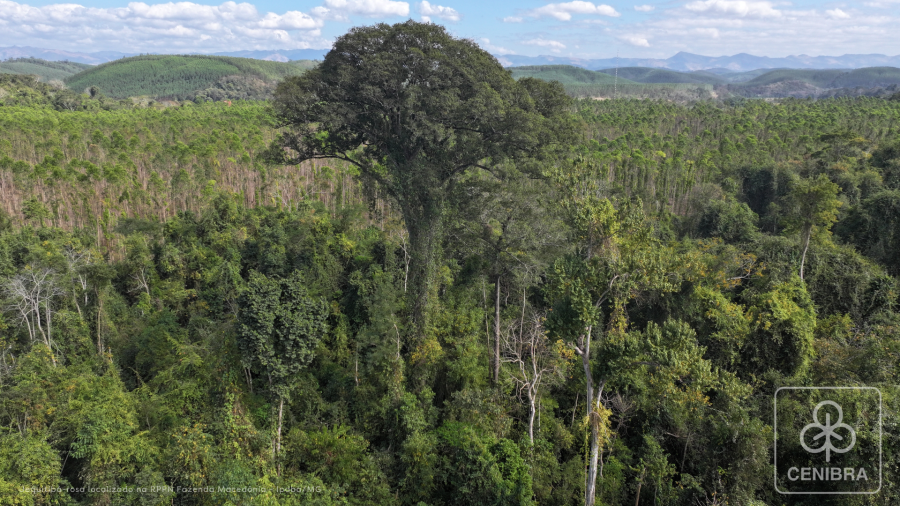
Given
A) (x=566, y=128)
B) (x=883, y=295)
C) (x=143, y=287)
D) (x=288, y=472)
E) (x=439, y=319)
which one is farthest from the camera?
(x=143, y=287)

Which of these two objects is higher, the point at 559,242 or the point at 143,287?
the point at 559,242

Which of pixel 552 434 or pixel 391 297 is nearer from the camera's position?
pixel 552 434

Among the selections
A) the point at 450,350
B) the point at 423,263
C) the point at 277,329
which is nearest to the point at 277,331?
the point at 277,329

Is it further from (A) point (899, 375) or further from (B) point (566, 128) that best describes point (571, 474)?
(B) point (566, 128)

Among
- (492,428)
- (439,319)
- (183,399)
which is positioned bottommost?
(492,428)

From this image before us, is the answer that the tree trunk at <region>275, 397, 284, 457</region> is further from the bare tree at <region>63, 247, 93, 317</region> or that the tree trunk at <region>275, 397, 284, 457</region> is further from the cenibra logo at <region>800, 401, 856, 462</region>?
the cenibra logo at <region>800, 401, 856, 462</region>

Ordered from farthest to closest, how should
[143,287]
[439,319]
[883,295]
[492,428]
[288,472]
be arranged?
[143,287] < [883,295] < [439,319] < [492,428] < [288,472]

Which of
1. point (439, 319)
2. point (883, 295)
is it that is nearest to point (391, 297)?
point (439, 319)

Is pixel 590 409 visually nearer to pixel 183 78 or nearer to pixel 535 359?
pixel 535 359
